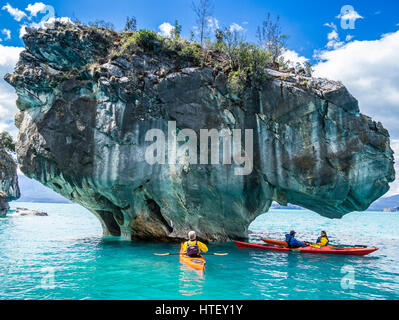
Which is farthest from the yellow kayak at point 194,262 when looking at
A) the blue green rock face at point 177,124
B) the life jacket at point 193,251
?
the blue green rock face at point 177,124

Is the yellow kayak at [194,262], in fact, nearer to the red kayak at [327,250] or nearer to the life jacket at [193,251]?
the life jacket at [193,251]

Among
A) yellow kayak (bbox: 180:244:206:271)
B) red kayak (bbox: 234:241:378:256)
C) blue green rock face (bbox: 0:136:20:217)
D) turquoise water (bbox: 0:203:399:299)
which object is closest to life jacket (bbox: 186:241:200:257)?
yellow kayak (bbox: 180:244:206:271)

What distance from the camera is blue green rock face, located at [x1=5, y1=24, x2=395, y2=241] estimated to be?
18.6 m

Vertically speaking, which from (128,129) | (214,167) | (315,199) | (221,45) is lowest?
(315,199)

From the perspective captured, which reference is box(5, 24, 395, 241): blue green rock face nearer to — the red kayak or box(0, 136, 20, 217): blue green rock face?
the red kayak

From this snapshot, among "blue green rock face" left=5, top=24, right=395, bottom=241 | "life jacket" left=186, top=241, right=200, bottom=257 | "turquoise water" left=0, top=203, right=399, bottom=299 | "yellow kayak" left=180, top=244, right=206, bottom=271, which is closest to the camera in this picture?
"turquoise water" left=0, top=203, right=399, bottom=299

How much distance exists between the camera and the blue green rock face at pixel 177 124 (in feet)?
61.0

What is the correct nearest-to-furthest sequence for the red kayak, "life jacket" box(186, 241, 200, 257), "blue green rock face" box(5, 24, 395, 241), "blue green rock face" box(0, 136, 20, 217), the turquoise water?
the turquoise water → "life jacket" box(186, 241, 200, 257) → the red kayak → "blue green rock face" box(5, 24, 395, 241) → "blue green rock face" box(0, 136, 20, 217)

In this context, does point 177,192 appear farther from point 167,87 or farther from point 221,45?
point 221,45

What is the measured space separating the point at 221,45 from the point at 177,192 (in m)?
10.6

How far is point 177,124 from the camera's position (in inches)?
757
